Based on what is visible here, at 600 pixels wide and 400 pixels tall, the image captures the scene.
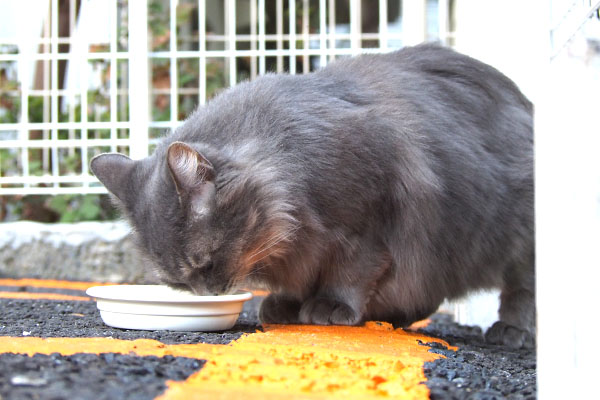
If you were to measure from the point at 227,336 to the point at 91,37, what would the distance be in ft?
12.5

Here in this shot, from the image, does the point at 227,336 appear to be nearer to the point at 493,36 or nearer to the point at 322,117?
the point at 322,117

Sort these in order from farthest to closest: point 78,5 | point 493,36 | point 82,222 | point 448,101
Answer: point 78,5 → point 82,222 → point 493,36 → point 448,101

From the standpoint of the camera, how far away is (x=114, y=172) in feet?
8.49

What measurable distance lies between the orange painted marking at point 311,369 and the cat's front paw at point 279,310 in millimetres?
430

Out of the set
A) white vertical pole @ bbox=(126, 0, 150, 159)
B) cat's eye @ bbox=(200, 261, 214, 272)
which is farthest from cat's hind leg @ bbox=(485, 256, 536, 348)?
white vertical pole @ bbox=(126, 0, 150, 159)

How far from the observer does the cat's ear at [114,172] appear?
2572 millimetres

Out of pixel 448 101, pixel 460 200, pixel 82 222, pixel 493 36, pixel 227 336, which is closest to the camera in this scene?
pixel 227 336

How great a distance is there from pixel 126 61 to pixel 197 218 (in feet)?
10.6

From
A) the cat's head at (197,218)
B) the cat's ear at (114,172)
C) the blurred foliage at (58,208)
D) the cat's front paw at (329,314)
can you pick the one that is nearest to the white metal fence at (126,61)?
the blurred foliage at (58,208)

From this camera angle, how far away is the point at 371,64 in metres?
3.05

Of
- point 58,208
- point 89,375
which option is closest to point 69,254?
point 58,208

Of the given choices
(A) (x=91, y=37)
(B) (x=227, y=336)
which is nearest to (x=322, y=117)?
(B) (x=227, y=336)

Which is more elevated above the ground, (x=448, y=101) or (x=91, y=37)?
(x=91, y=37)

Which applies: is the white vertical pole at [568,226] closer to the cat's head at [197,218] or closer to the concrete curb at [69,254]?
the cat's head at [197,218]
